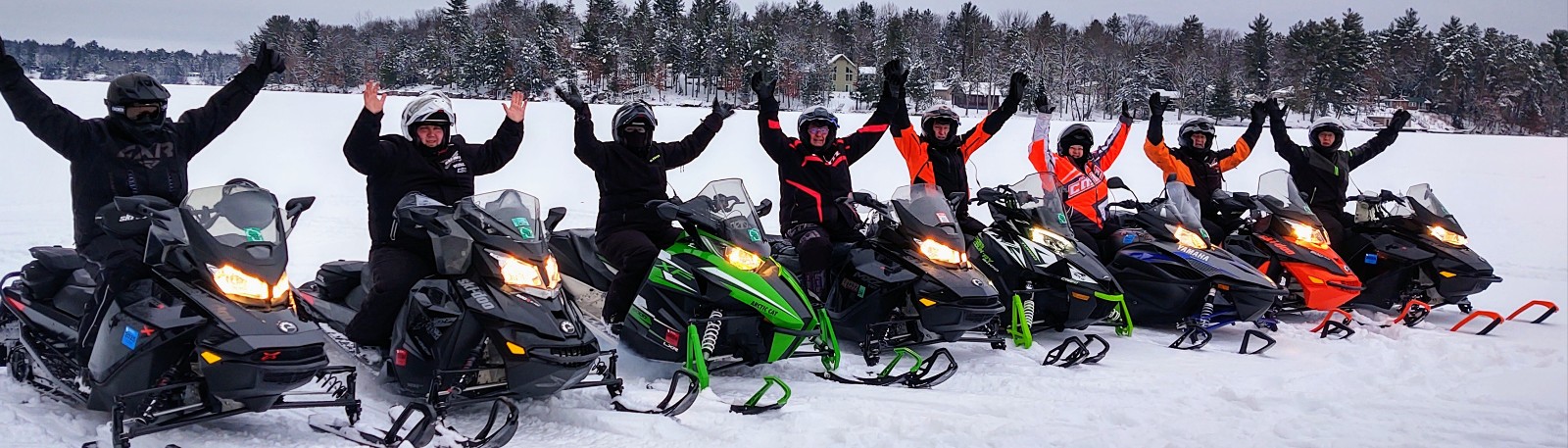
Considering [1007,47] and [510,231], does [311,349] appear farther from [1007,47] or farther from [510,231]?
[1007,47]

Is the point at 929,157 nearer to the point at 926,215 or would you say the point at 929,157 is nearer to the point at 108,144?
the point at 926,215

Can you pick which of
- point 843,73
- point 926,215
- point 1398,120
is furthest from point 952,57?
point 926,215

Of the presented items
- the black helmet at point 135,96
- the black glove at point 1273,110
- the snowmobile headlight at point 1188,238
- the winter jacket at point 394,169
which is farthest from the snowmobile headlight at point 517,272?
the black glove at point 1273,110

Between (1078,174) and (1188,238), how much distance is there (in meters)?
1.00

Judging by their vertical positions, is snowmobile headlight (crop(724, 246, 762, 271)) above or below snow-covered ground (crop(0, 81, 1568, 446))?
above

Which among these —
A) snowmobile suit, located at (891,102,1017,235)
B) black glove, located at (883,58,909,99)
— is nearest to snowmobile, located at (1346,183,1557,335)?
snowmobile suit, located at (891,102,1017,235)

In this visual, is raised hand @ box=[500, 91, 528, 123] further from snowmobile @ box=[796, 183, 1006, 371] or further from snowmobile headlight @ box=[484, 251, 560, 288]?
snowmobile @ box=[796, 183, 1006, 371]

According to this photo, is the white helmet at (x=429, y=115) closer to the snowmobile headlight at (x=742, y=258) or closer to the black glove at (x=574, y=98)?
the black glove at (x=574, y=98)

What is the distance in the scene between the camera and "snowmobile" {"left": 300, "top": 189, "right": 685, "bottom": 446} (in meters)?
3.76

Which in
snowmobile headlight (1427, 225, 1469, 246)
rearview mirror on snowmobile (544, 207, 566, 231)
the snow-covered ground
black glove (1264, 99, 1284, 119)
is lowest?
the snow-covered ground

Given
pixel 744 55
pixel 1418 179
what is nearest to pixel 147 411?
pixel 1418 179

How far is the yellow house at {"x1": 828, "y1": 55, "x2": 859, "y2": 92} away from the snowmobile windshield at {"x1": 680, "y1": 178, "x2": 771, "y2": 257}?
4846 centimetres

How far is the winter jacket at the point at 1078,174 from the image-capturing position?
729 cm

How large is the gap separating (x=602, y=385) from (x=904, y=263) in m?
1.93
